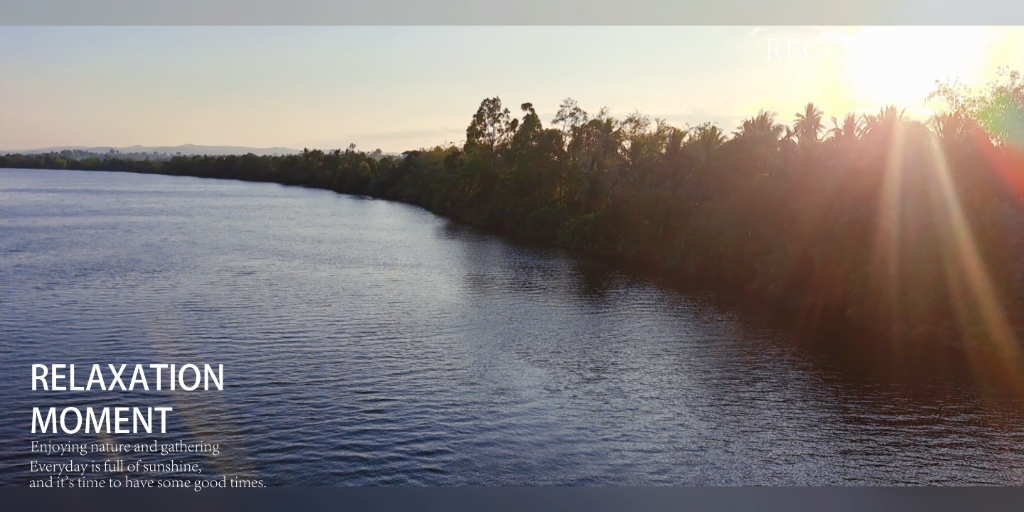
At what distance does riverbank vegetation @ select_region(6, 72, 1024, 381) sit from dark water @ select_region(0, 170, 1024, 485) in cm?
457

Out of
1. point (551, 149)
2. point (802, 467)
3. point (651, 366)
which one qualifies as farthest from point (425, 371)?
point (551, 149)

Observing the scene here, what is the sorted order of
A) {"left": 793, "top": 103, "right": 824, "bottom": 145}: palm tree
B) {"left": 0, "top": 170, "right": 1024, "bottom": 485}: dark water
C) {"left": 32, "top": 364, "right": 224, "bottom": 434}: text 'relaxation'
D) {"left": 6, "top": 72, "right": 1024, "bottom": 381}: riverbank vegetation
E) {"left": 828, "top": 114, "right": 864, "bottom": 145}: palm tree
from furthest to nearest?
{"left": 793, "top": 103, "right": 824, "bottom": 145}: palm tree → {"left": 828, "top": 114, "right": 864, "bottom": 145}: palm tree → {"left": 6, "top": 72, "right": 1024, "bottom": 381}: riverbank vegetation → {"left": 32, "top": 364, "right": 224, "bottom": 434}: text 'relaxation' → {"left": 0, "top": 170, "right": 1024, "bottom": 485}: dark water

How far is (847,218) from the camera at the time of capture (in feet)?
116

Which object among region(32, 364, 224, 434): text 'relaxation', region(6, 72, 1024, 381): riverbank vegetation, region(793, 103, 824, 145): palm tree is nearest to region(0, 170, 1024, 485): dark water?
region(32, 364, 224, 434): text 'relaxation'

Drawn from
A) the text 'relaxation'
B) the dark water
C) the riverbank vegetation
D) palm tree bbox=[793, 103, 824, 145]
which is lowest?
the text 'relaxation'

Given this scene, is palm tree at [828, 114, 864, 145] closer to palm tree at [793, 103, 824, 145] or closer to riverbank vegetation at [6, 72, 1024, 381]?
riverbank vegetation at [6, 72, 1024, 381]

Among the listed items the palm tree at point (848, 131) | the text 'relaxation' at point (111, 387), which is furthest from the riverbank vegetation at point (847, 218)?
the text 'relaxation' at point (111, 387)

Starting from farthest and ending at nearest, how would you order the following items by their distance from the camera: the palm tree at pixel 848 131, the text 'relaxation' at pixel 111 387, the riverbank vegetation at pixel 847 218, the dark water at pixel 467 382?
the palm tree at pixel 848 131, the riverbank vegetation at pixel 847 218, the text 'relaxation' at pixel 111 387, the dark water at pixel 467 382

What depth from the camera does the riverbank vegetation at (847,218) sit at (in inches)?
1216

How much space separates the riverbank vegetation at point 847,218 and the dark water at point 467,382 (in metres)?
4.57

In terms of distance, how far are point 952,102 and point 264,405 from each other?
3676 centimetres

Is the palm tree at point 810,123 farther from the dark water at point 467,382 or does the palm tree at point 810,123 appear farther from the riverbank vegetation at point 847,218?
the dark water at point 467,382

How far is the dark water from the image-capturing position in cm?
1870

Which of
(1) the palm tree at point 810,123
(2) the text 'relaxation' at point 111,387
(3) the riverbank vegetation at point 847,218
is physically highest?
(1) the palm tree at point 810,123
